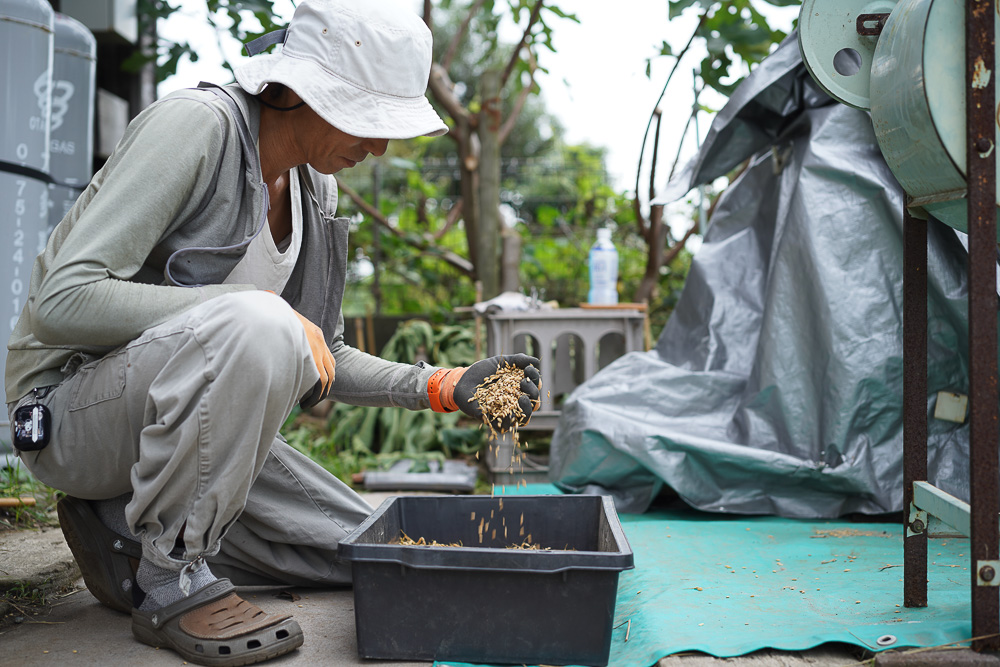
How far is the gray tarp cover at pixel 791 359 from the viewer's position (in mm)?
2271

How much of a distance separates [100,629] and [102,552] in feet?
0.47

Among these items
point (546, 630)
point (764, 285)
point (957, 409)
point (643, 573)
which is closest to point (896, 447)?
point (957, 409)

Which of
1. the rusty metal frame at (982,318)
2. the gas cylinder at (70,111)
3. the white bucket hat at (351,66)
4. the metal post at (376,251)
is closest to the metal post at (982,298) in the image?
the rusty metal frame at (982,318)

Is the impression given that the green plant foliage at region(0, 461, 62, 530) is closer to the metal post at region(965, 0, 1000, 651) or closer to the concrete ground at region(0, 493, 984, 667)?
the concrete ground at region(0, 493, 984, 667)

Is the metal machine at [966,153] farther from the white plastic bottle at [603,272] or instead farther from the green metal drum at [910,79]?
the white plastic bottle at [603,272]

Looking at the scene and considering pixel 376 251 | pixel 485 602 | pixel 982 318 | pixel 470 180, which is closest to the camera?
pixel 982 318

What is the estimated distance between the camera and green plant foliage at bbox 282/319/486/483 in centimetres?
341

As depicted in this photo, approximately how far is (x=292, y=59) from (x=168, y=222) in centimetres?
37

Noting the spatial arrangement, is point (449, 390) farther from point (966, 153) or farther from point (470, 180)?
point (470, 180)

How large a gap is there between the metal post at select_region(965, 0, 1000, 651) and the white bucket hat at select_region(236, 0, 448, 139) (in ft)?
2.92

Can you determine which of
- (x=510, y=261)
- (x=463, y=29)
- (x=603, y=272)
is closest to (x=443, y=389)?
(x=603, y=272)

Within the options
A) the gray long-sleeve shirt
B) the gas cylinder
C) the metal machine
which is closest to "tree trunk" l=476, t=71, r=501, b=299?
the gas cylinder

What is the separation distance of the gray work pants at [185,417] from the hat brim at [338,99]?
35cm

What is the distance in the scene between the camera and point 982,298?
122 cm
